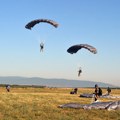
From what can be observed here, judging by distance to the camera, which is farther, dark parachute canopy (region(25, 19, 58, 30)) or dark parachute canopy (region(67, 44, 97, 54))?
dark parachute canopy (region(25, 19, 58, 30))

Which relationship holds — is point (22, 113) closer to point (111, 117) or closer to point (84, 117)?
point (84, 117)

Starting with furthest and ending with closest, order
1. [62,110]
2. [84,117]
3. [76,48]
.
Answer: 1. [76,48]
2. [62,110]
3. [84,117]

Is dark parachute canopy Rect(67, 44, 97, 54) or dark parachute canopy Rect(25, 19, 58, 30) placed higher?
dark parachute canopy Rect(25, 19, 58, 30)

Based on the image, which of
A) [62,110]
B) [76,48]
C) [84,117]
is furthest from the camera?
[76,48]

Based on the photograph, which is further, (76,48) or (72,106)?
(76,48)

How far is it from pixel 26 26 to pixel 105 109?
549 inches

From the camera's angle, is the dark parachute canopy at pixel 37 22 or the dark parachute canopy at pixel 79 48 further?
the dark parachute canopy at pixel 37 22

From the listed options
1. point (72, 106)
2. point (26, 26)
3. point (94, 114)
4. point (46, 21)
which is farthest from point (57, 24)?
point (94, 114)

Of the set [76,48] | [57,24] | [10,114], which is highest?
[57,24]

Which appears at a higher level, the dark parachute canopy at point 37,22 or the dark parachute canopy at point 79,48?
the dark parachute canopy at point 37,22

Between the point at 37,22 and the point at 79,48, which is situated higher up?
the point at 37,22

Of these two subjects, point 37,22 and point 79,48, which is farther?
point 37,22

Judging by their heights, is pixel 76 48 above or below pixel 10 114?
above

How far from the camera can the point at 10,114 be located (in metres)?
32.8
